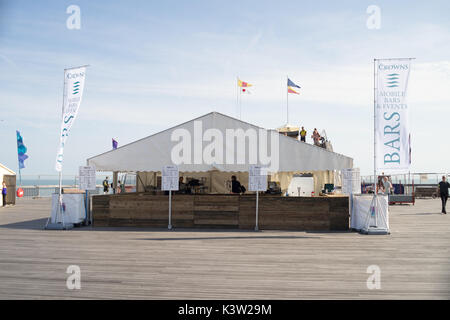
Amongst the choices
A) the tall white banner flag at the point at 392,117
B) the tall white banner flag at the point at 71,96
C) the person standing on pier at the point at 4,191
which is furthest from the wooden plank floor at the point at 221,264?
the person standing on pier at the point at 4,191

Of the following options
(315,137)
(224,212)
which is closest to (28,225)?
(224,212)

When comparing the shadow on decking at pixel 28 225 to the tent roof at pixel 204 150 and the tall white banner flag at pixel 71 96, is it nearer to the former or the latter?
the tent roof at pixel 204 150

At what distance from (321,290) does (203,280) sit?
1550 mm

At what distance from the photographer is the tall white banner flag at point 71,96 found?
11539 mm

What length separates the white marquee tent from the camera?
38.6ft

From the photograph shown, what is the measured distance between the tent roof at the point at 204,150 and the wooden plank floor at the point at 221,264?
1964 millimetres

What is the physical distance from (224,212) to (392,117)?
498 centimetres

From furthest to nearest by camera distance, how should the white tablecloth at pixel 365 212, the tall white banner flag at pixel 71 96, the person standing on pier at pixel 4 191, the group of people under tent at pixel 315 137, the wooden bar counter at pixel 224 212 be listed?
the person standing on pier at pixel 4 191 < the group of people under tent at pixel 315 137 < the tall white banner flag at pixel 71 96 < the wooden bar counter at pixel 224 212 < the white tablecloth at pixel 365 212

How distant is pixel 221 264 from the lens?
673cm

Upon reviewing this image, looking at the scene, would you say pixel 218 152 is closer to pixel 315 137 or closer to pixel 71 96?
pixel 71 96

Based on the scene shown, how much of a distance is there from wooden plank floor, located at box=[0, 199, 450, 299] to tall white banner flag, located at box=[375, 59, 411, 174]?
6.14 feet

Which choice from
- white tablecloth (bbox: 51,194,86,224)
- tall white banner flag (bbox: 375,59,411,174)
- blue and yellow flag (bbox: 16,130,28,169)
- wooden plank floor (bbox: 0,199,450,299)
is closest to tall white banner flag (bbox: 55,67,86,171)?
white tablecloth (bbox: 51,194,86,224)

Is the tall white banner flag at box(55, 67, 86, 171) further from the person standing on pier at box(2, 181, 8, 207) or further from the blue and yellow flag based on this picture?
the blue and yellow flag
